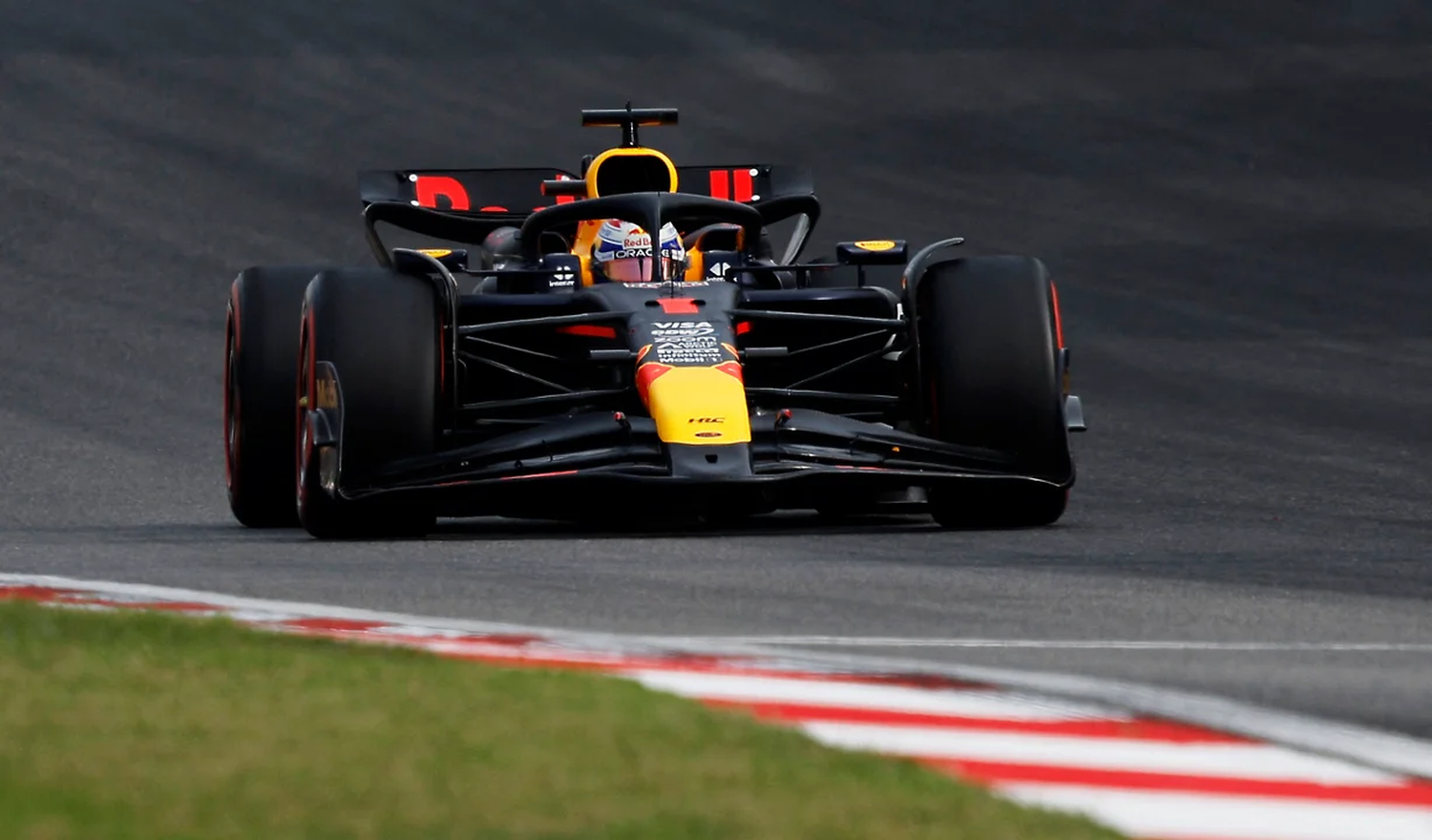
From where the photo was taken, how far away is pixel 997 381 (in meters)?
11.9

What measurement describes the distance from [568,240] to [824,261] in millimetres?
2523

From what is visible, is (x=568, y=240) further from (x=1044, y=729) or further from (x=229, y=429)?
(x=1044, y=729)

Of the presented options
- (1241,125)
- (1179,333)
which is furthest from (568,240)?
(1241,125)

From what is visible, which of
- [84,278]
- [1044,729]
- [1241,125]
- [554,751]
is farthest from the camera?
[1241,125]

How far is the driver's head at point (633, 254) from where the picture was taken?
1326 cm

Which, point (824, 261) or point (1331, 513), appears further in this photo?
point (824, 261)

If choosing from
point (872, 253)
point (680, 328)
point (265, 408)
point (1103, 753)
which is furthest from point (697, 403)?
point (1103, 753)

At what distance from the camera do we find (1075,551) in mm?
10594

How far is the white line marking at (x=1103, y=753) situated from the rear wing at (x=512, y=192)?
909cm

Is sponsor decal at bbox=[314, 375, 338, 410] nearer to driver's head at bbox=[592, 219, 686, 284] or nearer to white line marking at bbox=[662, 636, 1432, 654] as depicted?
driver's head at bbox=[592, 219, 686, 284]

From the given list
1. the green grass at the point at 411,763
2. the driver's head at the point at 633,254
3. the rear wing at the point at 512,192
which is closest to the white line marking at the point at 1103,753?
the green grass at the point at 411,763

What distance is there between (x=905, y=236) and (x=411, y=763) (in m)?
21.5

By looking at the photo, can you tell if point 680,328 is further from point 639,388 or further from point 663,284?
point 663,284

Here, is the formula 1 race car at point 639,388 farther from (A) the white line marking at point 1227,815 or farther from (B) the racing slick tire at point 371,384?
(A) the white line marking at point 1227,815
